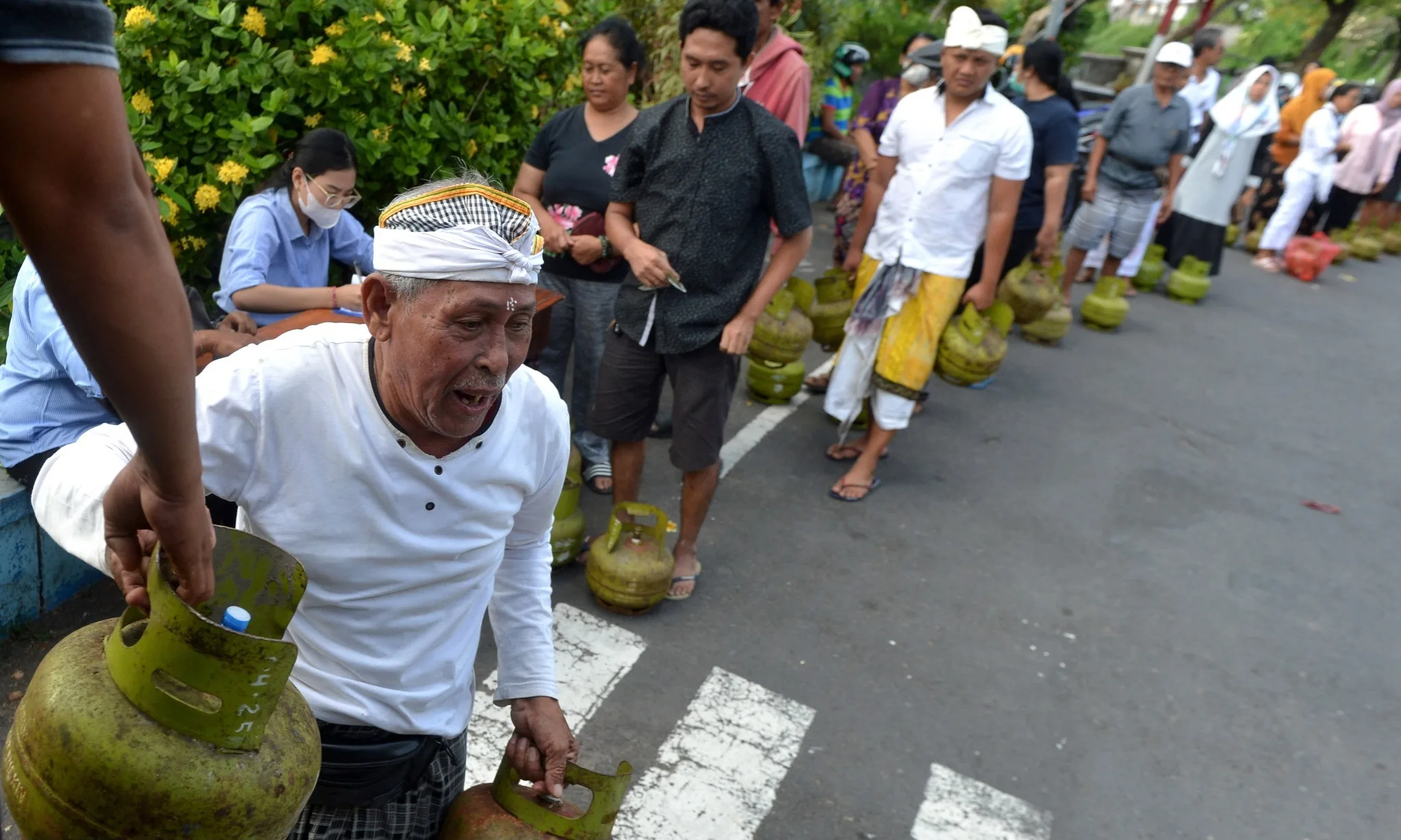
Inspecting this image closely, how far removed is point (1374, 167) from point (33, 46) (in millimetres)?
15693

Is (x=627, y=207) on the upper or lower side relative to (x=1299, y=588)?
upper

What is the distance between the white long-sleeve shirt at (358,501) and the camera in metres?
1.52

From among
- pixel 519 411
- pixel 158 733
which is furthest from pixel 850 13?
pixel 158 733

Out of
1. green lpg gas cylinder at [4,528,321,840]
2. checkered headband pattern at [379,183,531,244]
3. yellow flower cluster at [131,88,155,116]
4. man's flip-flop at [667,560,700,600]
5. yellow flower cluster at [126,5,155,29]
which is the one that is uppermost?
checkered headband pattern at [379,183,531,244]

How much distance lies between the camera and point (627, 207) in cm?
399

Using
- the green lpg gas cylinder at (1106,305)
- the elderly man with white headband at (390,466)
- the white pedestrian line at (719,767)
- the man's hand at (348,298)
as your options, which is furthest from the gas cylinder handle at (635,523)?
the green lpg gas cylinder at (1106,305)

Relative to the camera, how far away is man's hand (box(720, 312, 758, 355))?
3.81 metres

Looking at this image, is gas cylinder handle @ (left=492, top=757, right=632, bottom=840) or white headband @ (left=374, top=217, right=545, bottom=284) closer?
white headband @ (left=374, top=217, right=545, bottom=284)

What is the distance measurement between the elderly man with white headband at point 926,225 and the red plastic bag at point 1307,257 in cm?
899

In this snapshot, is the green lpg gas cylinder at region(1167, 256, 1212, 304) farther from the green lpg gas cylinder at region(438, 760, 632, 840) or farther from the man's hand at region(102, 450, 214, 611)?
the man's hand at region(102, 450, 214, 611)

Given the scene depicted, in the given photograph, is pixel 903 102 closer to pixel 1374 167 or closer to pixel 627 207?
pixel 627 207

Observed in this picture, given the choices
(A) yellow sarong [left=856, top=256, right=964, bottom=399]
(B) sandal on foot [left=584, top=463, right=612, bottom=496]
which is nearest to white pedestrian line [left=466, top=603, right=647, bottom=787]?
(B) sandal on foot [left=584, top=463, right=612, bottom=496]

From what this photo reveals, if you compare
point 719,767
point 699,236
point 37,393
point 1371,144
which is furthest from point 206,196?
point 1371,144

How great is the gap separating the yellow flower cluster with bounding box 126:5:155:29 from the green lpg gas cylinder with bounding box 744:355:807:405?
134 inches
